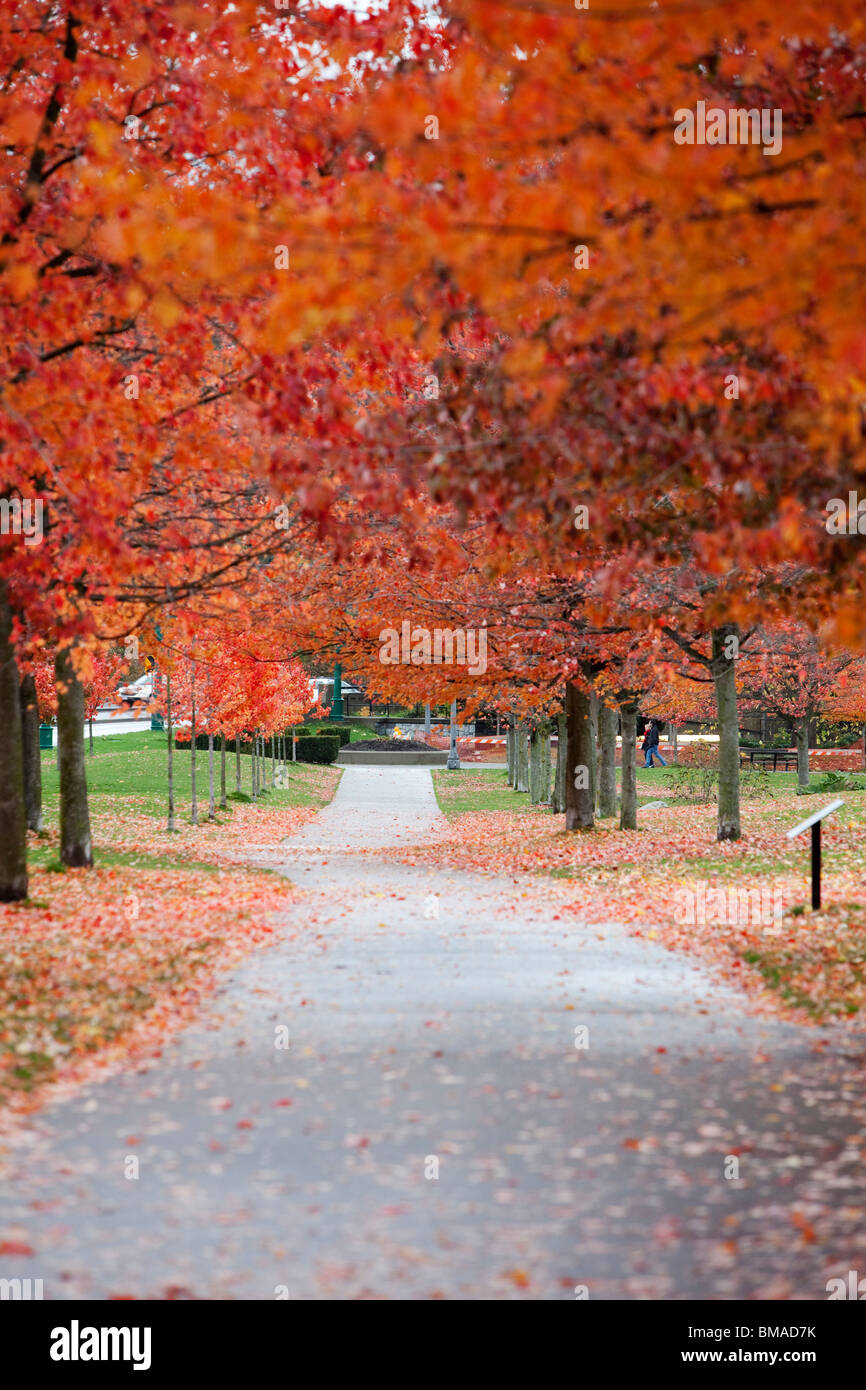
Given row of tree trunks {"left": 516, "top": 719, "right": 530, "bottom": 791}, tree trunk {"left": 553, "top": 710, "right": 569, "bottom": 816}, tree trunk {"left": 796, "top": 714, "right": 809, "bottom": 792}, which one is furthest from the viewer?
row of tree trunks {"left": 516, "top": 719, "right": 530, "bottom": 791}

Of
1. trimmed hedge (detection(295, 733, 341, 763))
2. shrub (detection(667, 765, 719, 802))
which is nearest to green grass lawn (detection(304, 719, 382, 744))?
trimmed hedge (detection(295, 733, 341, 763))

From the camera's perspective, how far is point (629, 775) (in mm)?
26734

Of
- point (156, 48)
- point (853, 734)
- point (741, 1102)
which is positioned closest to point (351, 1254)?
point (741, 1102)

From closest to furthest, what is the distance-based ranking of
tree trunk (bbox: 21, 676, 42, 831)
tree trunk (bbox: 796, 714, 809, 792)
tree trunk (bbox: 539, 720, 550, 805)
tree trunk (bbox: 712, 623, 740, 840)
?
tree trunk (bbox: 712, 623, 740, 840) < tree trunk (bbox: 21, 676, 42, 831) < tree trunk (bbox: 539, 720, 550, 805) < tree trunk (bbox: 796, 714, 809, 792)

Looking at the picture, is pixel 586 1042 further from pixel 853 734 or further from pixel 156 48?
pixel 853 734

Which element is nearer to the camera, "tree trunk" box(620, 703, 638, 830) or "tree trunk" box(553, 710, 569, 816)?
"tree trunk" box(620, 703, 638, 830)

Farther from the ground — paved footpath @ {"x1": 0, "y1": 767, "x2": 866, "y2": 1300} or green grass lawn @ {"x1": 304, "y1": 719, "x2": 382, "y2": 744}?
paved footpath @ {"x1": 0, "y1": 767, "x2": 866, "y2": 1300}
